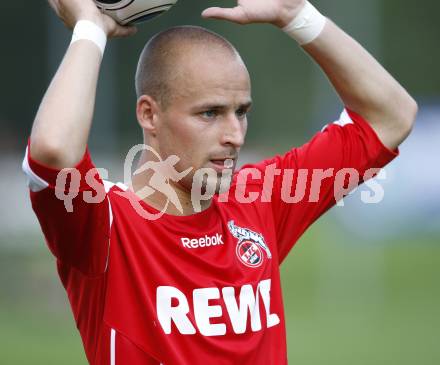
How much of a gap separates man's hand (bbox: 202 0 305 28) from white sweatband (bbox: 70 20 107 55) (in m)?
0.33

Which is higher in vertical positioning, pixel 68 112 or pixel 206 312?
pixel 68 112

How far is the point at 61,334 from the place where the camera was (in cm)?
745

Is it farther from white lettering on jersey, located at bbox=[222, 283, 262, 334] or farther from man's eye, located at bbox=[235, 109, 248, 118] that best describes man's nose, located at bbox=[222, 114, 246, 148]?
white lettering on jersey, located at bbox=[222, 283, 262, 334]

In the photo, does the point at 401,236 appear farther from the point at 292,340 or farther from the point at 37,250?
the point at 37,250

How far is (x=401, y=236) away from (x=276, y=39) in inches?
122

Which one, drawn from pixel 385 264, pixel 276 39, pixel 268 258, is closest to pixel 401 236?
pixel 385 264

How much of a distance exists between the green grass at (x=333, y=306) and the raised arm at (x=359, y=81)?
3.60 m

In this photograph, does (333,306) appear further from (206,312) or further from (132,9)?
(132,9)

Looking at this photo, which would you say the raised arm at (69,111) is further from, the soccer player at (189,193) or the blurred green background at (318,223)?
the blurred green background at (318,223)

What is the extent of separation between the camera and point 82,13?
257 centimetres

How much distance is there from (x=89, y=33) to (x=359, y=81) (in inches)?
39.7

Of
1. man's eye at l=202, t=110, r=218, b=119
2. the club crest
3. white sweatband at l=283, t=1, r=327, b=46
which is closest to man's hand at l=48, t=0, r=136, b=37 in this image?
man's eye at l=202, t=110, r=218, b=119

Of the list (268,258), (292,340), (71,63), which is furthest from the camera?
(292,340)

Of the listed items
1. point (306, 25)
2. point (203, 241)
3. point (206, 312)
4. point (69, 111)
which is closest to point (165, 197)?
point (203, 241)
